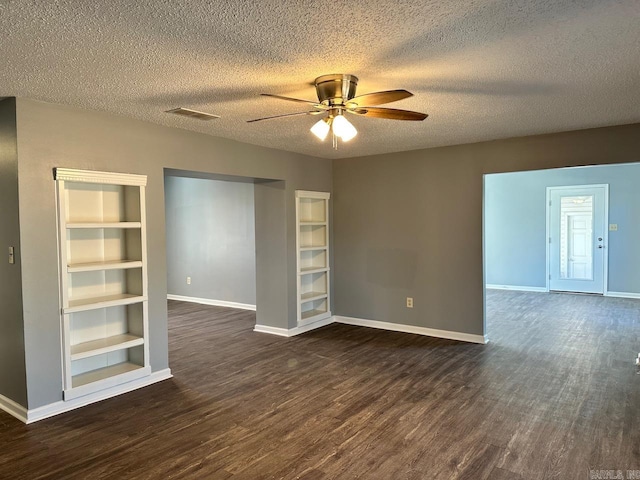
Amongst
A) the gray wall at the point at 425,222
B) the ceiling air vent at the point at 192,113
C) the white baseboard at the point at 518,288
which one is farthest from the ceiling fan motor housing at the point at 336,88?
the white baseboard at the point at 518,288

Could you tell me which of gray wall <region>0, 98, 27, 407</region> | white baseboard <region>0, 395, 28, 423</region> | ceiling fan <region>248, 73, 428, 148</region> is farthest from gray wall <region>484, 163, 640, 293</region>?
white baseboard <region>0, 395, 28, 423</region>

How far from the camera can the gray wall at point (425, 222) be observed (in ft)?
15.0

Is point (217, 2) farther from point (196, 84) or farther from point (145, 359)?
point (145, 359)

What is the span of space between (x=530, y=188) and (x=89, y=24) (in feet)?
27.4

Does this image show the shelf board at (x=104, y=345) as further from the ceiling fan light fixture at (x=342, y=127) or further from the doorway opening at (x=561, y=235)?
the doorway opening at (x=561, y=235)

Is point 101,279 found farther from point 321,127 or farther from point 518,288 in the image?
point 518,288

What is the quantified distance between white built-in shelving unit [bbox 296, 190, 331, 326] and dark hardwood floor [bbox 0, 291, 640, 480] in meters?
0.91

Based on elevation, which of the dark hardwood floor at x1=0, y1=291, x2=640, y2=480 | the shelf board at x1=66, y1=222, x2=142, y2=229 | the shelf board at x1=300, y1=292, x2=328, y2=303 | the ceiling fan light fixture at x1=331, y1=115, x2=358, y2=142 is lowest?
the dark hardwood floor at x1=0, y1=291, x2=640, y2=480

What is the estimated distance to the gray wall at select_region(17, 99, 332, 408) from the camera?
306 cm

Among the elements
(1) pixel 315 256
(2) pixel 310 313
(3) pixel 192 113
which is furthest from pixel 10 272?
(1) pixel 315 256

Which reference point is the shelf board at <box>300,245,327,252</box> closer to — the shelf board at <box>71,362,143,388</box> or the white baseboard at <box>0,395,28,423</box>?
the shelf board at <box>71,362,143,388</box>

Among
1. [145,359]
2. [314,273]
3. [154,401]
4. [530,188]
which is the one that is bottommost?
[154,401]

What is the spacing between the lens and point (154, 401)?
3436mm

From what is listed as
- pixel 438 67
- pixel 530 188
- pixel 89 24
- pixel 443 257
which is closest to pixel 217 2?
pixel 89 24
